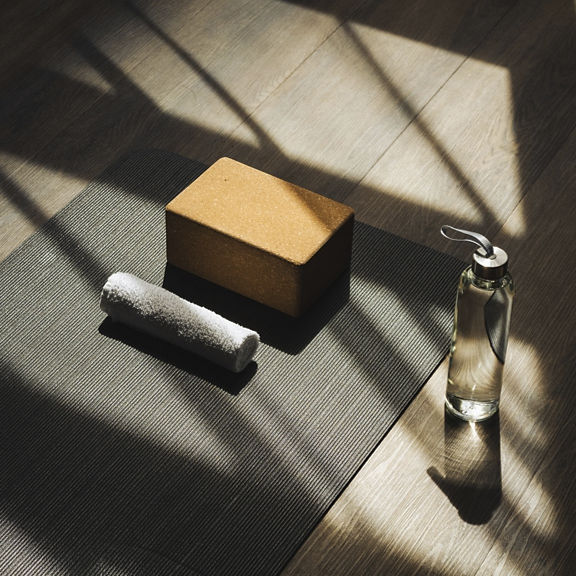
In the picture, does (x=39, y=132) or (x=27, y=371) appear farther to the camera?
(x=39, y=132)

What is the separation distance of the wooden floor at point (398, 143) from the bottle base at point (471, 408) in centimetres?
2

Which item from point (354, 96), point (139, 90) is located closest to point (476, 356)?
point (354, 96)

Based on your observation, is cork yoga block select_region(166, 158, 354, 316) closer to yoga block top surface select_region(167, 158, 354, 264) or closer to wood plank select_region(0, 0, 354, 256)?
yoga block top surface select_region(167, 158, 354, 264)

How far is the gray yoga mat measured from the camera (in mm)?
1334

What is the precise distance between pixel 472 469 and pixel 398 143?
85 cm

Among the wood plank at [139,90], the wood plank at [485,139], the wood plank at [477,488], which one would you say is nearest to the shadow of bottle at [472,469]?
the wood plank at [477,488]

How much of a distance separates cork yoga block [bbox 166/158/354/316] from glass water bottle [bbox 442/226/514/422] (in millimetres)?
258

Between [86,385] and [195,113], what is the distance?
2.73 ft

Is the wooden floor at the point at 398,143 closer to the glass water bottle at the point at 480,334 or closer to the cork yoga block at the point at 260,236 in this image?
the glass water bottle at the point at 480,334

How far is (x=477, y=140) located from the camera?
82.5 inches

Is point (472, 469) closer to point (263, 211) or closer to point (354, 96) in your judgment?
point (263, 211)

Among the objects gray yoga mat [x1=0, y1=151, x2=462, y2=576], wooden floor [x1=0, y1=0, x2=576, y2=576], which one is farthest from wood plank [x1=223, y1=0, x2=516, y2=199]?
gray yoga mat [x1=0, y1=151, x2=462, y2=576]

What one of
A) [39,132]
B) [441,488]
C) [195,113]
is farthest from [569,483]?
[39,132]

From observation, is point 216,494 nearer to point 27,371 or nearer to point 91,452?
point 91,452
